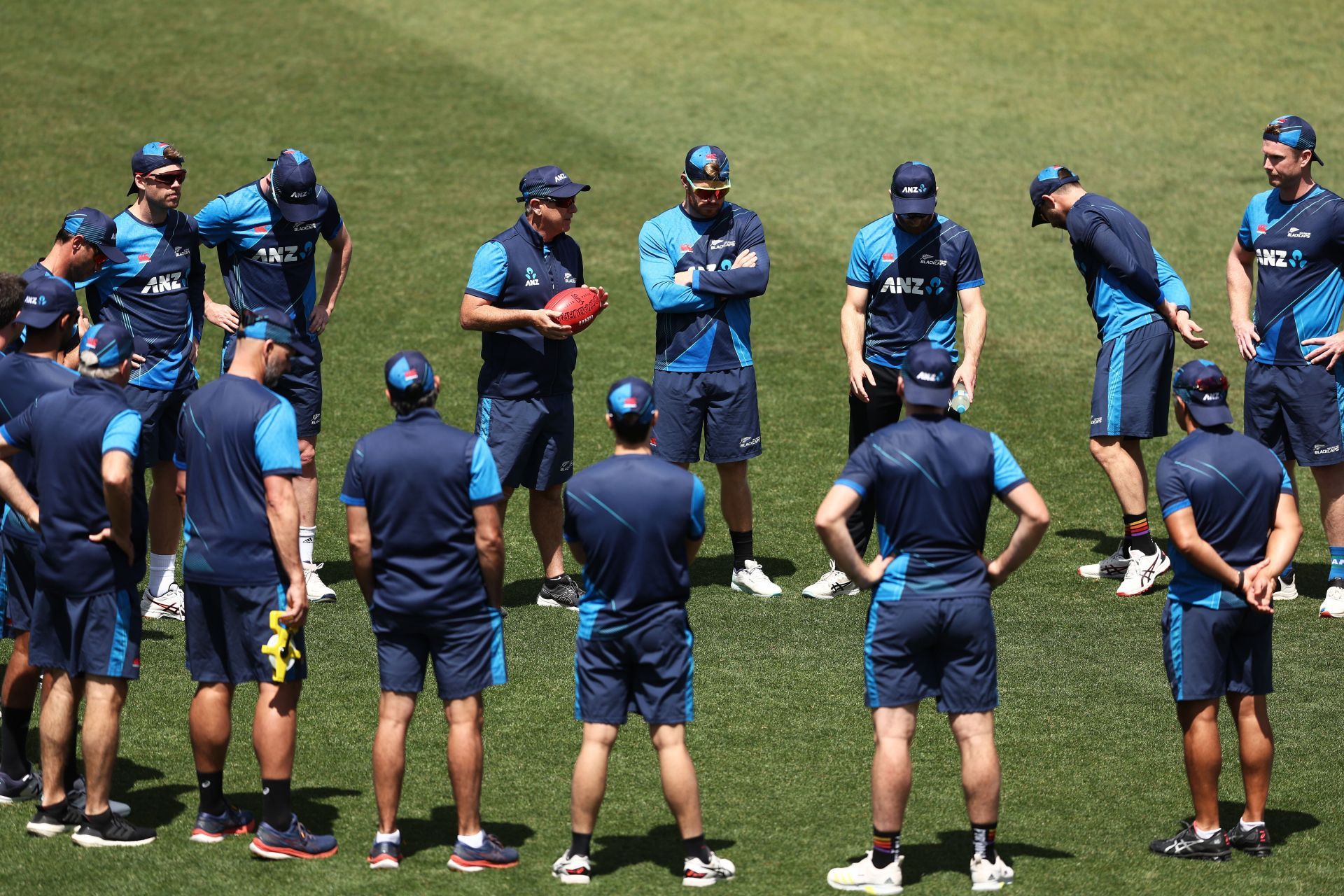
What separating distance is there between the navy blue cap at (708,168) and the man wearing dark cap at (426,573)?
3.30 m

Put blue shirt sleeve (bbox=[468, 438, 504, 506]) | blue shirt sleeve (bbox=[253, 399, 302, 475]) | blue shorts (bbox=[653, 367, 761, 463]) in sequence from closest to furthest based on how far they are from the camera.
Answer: blue shirt sleeve (bbox=[468, 438, 504, 506]) → blue shirt sleeve (bbox=[253, 399, 302, 475]) → blue shorts (bbox=[653, 367, 761, 463])

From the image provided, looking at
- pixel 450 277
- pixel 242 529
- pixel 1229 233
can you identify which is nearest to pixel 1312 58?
pixel 1229 233

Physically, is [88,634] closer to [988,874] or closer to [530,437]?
[530,437]

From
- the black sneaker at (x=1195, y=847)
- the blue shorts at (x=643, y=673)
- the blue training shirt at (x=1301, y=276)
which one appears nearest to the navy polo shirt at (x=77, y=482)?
the blue shorts at (x=643, y=673)

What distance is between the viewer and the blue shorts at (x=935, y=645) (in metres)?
5.65

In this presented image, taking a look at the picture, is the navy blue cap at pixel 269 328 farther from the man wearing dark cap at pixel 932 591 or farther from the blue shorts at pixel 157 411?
the blue shorts at pixel 157 411

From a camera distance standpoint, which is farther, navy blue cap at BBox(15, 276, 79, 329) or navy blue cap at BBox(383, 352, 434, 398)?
navy blue cap at BBox(15, 276, 79, 329)

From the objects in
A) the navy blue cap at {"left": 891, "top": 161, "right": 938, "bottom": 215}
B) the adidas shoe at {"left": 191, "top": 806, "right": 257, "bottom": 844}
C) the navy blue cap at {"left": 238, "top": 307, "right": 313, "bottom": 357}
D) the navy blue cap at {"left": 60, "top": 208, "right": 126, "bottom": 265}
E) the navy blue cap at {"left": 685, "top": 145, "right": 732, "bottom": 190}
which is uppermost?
the navy blue cap at {"left": 685, "top": 145, "right": 732, "bottom": 190}

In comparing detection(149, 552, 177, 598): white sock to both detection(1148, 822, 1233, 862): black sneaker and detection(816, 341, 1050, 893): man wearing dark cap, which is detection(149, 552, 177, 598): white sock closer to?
detection(816, 341, 1050, 893): man wearing dark cap

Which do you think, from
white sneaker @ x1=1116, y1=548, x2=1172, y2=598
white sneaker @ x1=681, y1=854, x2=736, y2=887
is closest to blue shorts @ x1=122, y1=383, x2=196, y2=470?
white sneaker @ x1=681, y1=854, x2=736, y2=887

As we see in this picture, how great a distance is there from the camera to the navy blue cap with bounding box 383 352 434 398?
577 centimetres

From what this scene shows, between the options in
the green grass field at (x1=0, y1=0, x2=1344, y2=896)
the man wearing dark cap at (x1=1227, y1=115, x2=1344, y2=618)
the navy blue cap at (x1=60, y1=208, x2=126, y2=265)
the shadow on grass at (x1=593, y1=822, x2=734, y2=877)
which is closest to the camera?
the shadow on grass at (x1=593, y1=822, x2=734, y2=877)

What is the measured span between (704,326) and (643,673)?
3.55 meters

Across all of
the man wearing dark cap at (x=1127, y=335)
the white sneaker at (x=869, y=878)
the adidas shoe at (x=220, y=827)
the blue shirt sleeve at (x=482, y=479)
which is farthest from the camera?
the man wearing dark cap at (x=1127, y=335)
